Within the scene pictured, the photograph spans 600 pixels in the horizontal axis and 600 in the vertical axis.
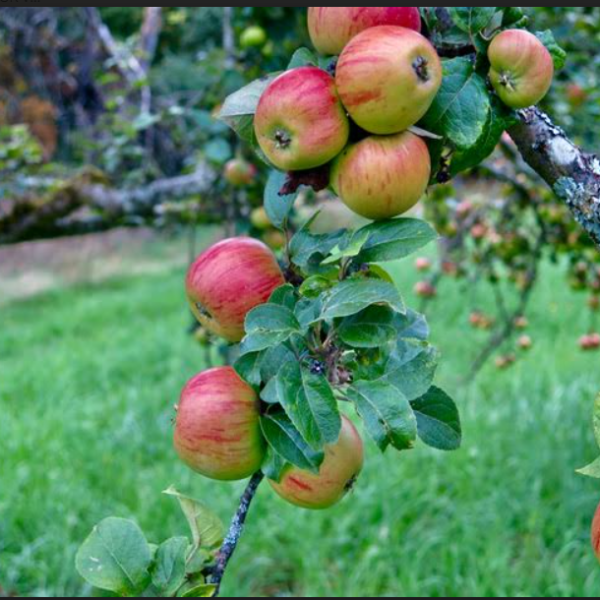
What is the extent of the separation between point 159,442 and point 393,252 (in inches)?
95.3

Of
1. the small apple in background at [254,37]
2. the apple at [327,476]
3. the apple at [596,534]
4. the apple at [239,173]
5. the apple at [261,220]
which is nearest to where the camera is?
the apple at [596,534]

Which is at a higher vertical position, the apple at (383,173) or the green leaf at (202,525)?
the apple at (383,173)

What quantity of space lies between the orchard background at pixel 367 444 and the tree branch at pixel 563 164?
0.75m

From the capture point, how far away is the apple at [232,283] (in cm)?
59

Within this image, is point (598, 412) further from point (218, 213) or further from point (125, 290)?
point (125, 290)

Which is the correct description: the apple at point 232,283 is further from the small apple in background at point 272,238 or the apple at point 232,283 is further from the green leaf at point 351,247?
the small apple in background at point 272,238

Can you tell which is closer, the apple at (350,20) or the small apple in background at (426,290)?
the apple at (350,20)

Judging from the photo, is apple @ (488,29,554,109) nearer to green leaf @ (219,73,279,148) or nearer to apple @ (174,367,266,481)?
green leaf @ (219,73,279,148)

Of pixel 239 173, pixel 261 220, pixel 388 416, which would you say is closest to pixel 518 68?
pixel 388 416

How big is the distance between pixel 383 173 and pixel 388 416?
157mm

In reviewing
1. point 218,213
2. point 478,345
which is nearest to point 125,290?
point 478,345

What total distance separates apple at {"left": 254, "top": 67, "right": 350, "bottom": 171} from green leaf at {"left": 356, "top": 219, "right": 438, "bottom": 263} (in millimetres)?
60

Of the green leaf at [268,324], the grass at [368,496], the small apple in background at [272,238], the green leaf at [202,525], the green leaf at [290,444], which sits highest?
the green leaf at [268,324]

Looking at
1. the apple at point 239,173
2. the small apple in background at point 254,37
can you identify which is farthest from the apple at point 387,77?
the small apple in background at point 254,37
